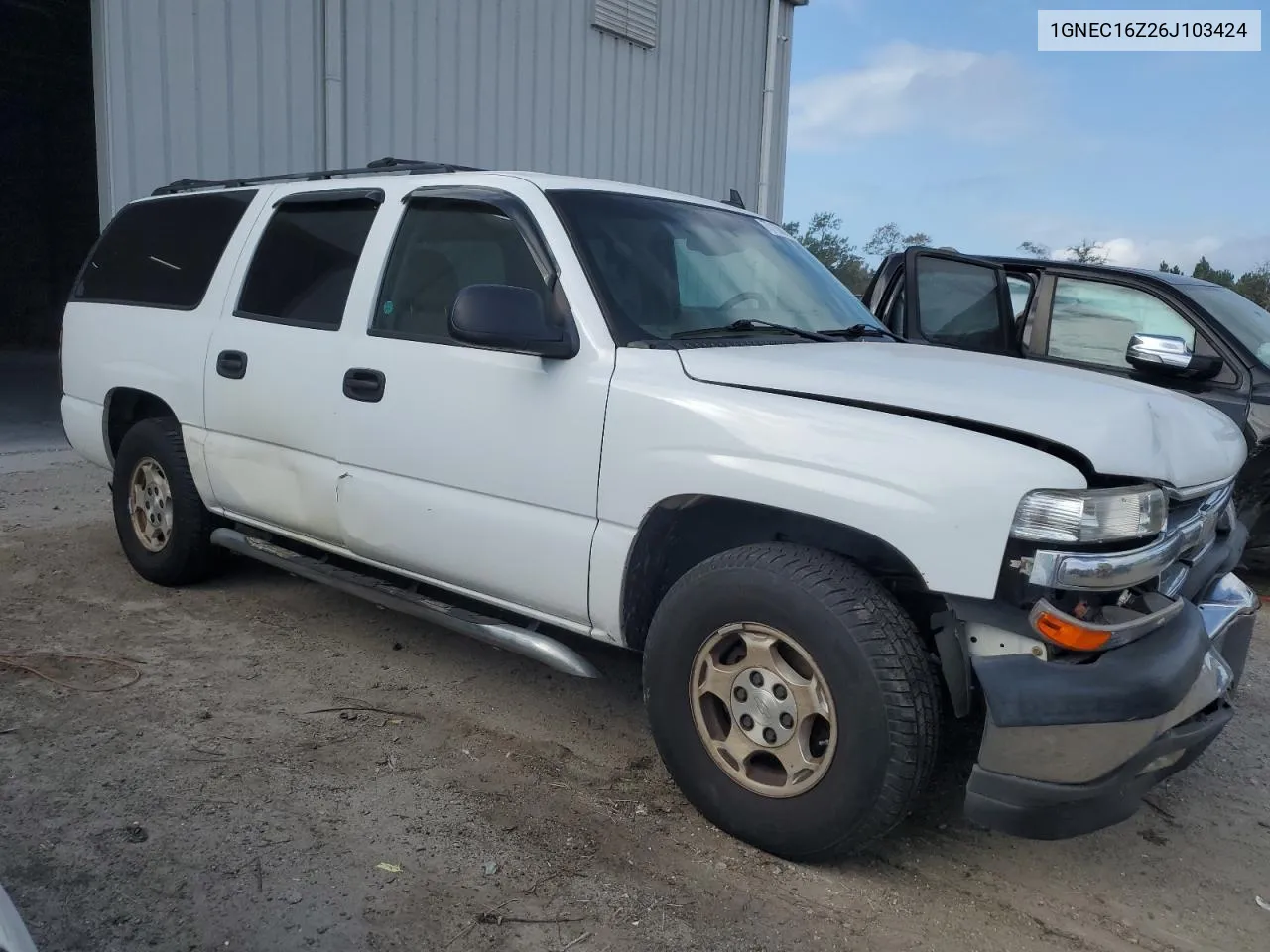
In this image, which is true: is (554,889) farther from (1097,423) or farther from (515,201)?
(515,201)

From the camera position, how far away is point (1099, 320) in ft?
19.1

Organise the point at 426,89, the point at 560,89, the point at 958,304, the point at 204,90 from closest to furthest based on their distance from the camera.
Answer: the point at 958,304
the point at 204,90
the point at 426,89
the point at 560,89

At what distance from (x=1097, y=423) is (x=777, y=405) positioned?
0.78 metres

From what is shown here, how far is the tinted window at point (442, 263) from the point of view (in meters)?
3.64

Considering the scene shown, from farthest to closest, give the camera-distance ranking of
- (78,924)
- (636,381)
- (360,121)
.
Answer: (360,121) → (636,381) → (78,924)

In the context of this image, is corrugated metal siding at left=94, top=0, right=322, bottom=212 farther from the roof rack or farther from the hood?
the hood

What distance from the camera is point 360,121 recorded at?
9258 millimetres

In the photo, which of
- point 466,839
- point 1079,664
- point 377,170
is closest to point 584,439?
point 466,839

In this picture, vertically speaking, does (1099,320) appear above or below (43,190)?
below

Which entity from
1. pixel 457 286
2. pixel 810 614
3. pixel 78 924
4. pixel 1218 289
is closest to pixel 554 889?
pixel 810 614

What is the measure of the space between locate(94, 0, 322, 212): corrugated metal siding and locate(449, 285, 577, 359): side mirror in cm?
595

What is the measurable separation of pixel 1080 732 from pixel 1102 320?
4.00 meters

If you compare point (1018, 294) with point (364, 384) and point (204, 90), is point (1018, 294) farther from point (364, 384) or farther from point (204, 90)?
point (204, 90)

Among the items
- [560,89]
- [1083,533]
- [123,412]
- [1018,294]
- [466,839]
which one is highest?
[560,89]
